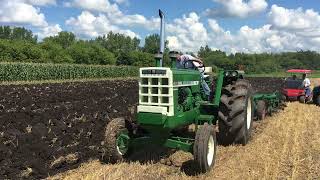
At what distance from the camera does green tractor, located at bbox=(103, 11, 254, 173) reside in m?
6.83

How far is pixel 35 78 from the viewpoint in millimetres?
38719

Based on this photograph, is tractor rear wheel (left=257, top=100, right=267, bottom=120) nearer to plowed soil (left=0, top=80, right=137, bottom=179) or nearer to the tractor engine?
plowed soil (left=0, top=80, right=137, bottom=179)

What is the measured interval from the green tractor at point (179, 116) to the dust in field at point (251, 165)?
0.29 m

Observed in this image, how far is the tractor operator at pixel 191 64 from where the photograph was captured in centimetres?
881

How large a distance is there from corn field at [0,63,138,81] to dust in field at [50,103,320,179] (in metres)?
29.3

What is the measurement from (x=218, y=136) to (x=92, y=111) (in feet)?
18.5

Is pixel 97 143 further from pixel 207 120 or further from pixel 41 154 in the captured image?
pixel 207 120

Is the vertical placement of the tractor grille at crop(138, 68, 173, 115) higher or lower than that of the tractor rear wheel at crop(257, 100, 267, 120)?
higher

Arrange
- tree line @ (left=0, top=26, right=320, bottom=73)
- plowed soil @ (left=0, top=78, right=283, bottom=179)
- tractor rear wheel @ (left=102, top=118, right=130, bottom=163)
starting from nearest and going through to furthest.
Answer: plowed soil @ (left=0, top=78, right=283, bottom=179)
tractor rear wheel @ (left=102, top=118, right=130, bottom=163)
tree line @ (left=0, top=26, right=320, bottom=73)

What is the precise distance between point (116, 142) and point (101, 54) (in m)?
74.9

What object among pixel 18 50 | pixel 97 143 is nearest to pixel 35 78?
pixel 18 50

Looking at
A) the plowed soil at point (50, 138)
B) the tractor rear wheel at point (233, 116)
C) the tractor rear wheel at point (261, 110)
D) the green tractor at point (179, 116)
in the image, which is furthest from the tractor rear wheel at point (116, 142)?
the tractor rear wheel at point (261, 110)

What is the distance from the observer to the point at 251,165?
7246 mm

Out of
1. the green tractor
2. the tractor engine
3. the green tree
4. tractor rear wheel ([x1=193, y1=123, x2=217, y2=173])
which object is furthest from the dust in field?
the green tree
